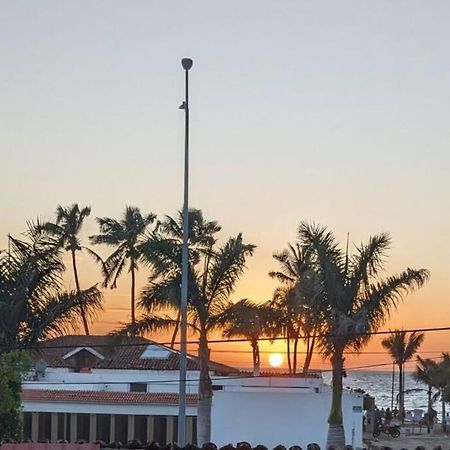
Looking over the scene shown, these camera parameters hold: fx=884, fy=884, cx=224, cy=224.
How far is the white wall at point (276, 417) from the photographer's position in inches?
1185

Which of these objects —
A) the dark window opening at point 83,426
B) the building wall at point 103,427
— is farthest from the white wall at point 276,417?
the dark window opening at point 83,426

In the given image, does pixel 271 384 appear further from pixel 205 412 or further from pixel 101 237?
pixel 101 237

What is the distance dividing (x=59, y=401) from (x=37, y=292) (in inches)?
535

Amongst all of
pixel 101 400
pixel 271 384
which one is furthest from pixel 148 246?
pixel 101 400

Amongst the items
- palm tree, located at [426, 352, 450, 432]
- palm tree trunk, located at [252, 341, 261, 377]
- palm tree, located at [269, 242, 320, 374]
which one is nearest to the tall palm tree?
palm tree, located at [269, 242, 320, 374]

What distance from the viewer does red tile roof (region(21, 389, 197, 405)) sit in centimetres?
3447

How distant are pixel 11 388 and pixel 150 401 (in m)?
13.2

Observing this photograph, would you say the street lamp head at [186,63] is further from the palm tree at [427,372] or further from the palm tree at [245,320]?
the palm tree at [427,372]

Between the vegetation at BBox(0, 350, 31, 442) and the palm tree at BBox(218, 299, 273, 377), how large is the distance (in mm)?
7351

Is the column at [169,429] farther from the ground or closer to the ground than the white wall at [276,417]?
closer to the ground

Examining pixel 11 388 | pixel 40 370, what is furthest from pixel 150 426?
pixel 11 388

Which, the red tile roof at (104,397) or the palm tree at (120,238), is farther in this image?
the palm tree at (120,238)

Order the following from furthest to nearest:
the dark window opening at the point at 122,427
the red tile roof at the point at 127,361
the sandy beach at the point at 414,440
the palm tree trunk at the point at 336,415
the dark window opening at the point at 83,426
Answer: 1. the sandy beach at the point at 414,440
2. the red tile roof at the point at 127,361
3. the dark window opening at the point at 83,426
4. the dark window opening at the point at 122,427
5. the palm tree trunk at the point at 336,415

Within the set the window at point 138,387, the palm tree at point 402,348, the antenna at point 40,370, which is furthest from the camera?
the palm tree at point 402,348
